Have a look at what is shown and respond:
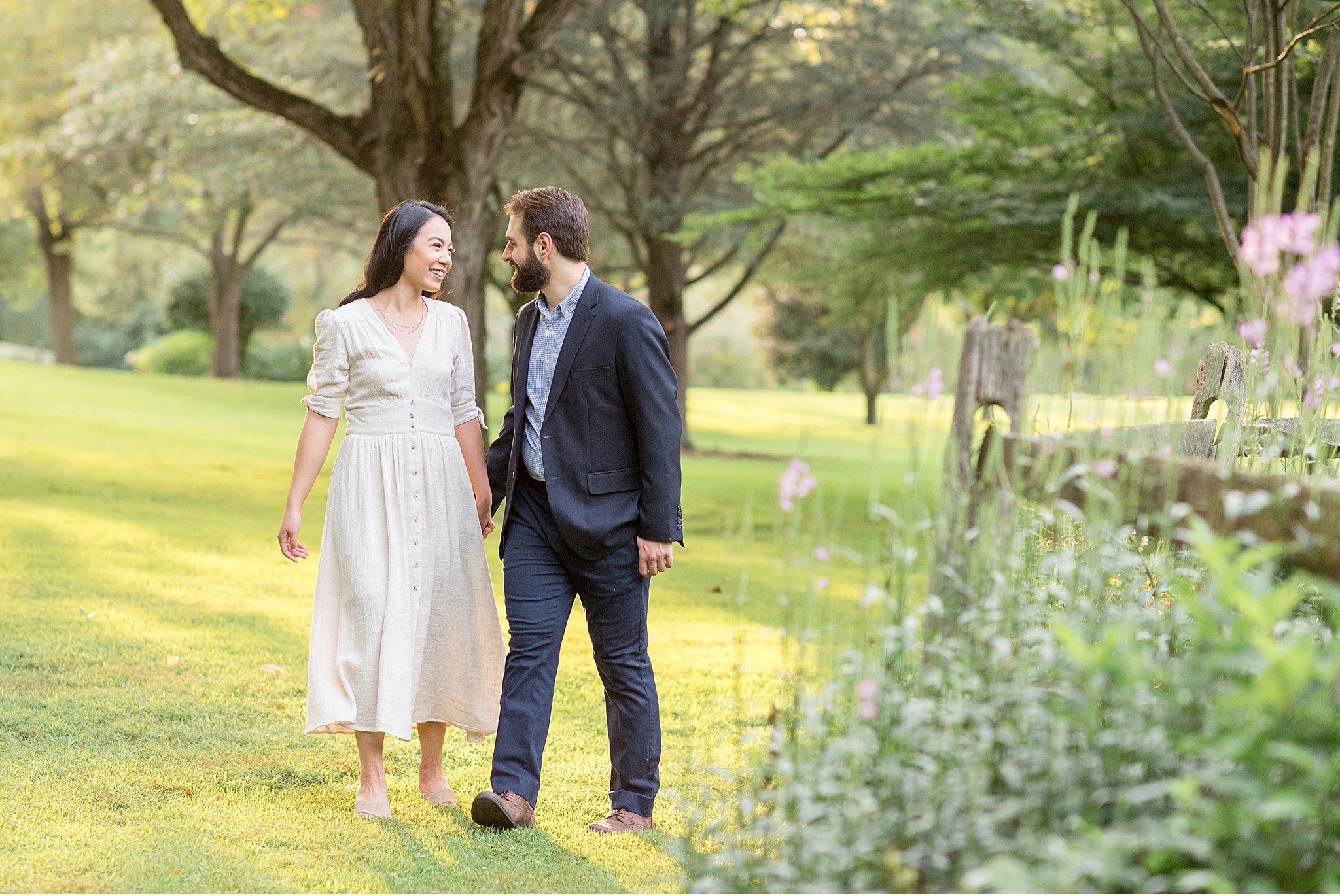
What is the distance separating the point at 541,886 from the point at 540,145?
15307 millimetres

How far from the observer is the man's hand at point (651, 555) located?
417 cm

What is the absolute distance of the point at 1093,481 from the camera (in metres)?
2.79

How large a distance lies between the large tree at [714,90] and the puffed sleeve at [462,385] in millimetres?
12166

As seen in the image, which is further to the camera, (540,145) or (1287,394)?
(540,145)

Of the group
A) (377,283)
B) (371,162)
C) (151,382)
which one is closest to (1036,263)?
(371,162)

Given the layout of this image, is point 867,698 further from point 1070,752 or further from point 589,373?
point 589,373

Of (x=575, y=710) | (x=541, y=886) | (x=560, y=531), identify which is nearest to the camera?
(x=541, y=886)

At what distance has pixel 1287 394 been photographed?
430 cm

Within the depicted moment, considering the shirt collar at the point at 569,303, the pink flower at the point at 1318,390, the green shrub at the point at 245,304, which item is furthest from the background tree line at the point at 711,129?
the shirt collar at the point at 569,303

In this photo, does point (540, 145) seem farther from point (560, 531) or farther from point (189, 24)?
point (560, 531)

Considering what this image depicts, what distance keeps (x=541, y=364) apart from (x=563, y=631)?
0.95m

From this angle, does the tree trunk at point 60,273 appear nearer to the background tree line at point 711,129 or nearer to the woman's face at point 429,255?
the background tree line at point 711,129

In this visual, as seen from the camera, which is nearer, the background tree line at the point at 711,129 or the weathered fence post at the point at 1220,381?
the weathered fence post at the point at 1220,381

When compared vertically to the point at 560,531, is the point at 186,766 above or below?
below
